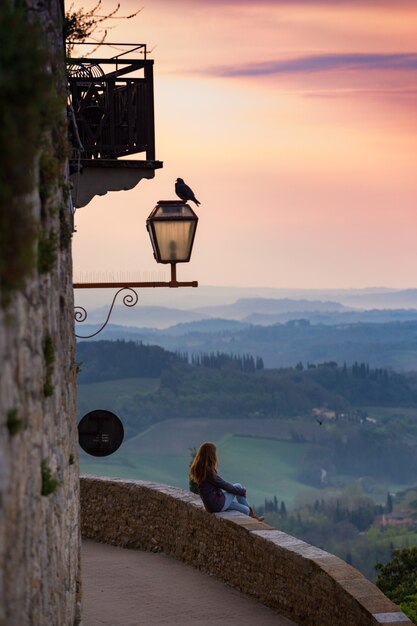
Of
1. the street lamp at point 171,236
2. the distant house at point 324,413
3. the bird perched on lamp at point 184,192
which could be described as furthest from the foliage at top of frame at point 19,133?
the distant house at point 324,413

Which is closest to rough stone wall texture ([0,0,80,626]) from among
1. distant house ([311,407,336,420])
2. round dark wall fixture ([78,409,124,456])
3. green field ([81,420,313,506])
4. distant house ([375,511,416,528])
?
round dark wall fixture ([78,409,124,456])

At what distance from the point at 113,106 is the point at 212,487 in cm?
380

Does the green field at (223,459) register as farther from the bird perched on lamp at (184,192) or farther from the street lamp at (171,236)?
the street lamp at (171,236)

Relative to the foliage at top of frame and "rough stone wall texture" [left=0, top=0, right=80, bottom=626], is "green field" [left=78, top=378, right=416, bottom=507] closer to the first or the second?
"rough stone wall texture" [left=0, top=0, right=80, bottom=626]

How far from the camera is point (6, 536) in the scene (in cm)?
474

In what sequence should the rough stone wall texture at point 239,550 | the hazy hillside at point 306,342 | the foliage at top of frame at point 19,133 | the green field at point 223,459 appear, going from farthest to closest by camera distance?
the hazy hillside at point 306,342
the green field at point 223,459
the rough stone wall texture at point 239,550
the foliage at top of frame at point 19,133

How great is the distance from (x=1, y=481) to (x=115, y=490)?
1047 centimetres

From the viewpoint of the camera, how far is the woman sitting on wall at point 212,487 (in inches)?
493

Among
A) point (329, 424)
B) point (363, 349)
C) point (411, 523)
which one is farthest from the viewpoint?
point (363, 349)

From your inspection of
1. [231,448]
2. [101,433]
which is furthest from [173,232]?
[231,448]

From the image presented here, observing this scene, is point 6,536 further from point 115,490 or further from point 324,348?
point 324,348

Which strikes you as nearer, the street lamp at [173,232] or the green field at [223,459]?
the street lamp at [173,232]

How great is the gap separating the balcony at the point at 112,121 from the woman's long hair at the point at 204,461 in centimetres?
266

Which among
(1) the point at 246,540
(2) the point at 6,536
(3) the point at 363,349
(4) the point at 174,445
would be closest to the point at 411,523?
(4) the point at 174,445
